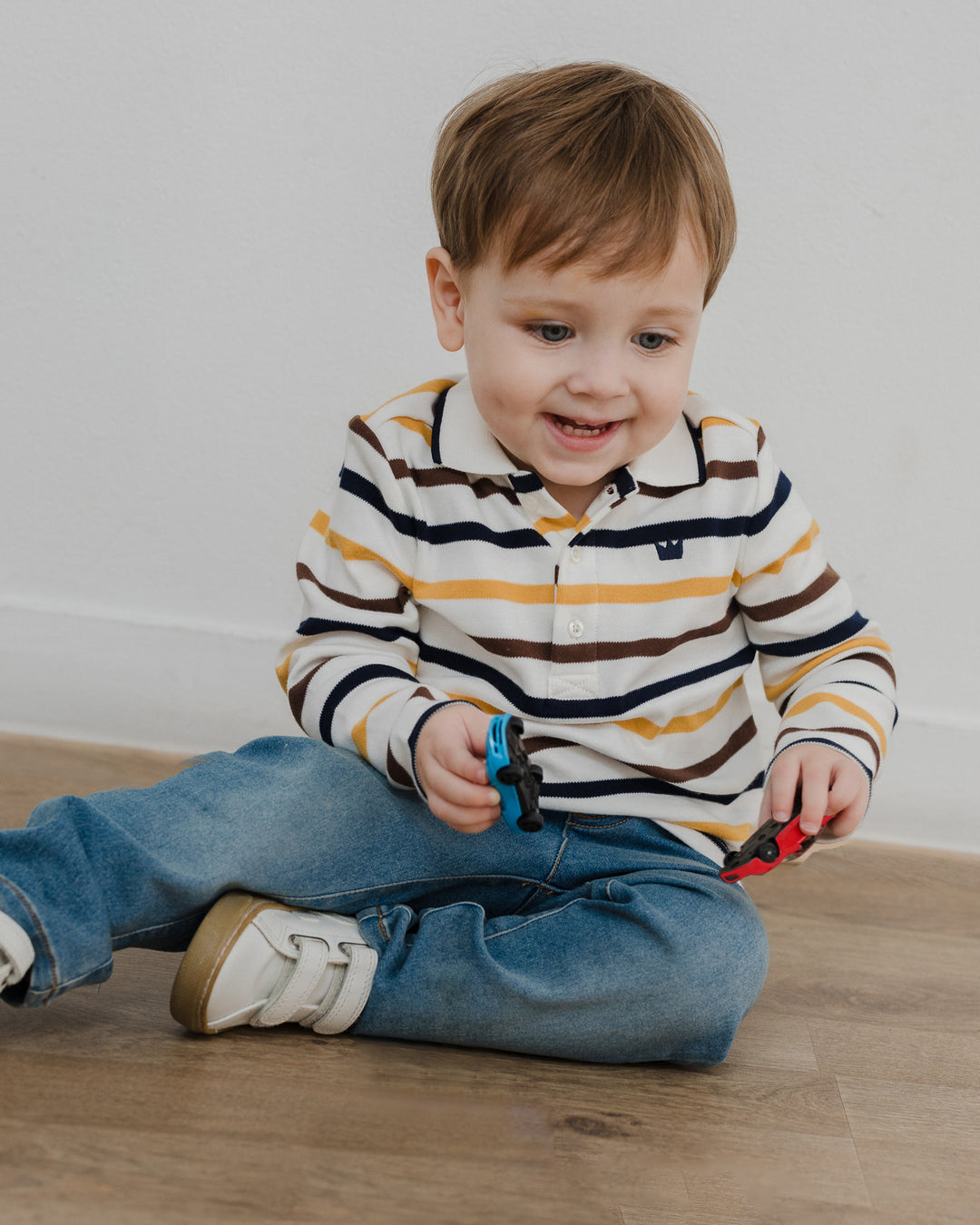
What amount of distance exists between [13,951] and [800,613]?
56cm

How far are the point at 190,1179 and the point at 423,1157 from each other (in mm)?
119

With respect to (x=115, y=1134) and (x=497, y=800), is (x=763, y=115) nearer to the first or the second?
(x=497, y=800)

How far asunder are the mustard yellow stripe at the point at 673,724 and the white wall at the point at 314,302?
400 mm

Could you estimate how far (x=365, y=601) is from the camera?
904mm

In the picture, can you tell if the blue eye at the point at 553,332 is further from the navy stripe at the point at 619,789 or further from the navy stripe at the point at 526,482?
the navy stripe at the point at 619,789

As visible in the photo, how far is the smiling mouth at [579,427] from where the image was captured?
845 millimetres

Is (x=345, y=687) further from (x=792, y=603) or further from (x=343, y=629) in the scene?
(x=792, y=603)

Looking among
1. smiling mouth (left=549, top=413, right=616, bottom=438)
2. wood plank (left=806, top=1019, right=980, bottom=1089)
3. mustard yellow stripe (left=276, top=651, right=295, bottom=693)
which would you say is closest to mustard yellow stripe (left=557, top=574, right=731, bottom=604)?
smiling mouth (left=549, top=413, right=616, bottom=438)

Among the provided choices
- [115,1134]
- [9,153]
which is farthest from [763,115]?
[115,1134]

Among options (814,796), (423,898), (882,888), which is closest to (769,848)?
(814,796)

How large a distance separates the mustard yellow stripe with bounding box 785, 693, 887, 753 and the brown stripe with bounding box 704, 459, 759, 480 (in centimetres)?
16

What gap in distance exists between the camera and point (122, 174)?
1195 millimetres

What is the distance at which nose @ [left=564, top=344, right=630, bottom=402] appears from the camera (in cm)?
80

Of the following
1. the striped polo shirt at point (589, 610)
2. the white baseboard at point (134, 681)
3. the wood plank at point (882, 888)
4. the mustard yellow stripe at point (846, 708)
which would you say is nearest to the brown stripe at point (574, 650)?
the striped polo shirt at point (589, 610)
